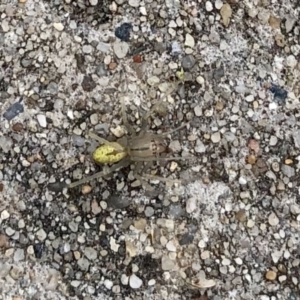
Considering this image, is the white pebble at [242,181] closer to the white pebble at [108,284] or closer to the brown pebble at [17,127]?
the white pebble at [108,284]

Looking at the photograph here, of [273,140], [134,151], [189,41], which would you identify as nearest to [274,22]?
[189,41]

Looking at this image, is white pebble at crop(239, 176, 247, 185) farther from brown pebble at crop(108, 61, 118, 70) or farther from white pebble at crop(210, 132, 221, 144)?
brown pebble at crop(108, 61, 118, 70)

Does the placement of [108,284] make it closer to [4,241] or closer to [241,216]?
[4,241]

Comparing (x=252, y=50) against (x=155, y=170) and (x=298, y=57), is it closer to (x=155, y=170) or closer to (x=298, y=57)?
(x=298, y=57)

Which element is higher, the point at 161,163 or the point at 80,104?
the point at 80,104

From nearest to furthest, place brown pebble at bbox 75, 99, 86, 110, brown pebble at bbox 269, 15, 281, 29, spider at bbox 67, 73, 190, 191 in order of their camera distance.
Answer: spider at bbox 67, 73, 190, 191
brown pebble at bbox 75, 99, 86, 110
brown pebble at bbox 269, 15, 281, 29

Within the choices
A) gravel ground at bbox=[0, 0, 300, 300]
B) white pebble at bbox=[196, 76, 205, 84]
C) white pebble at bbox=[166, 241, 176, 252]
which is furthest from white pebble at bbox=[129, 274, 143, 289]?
white pebble at bbox=[196, 76, 205, 84]
